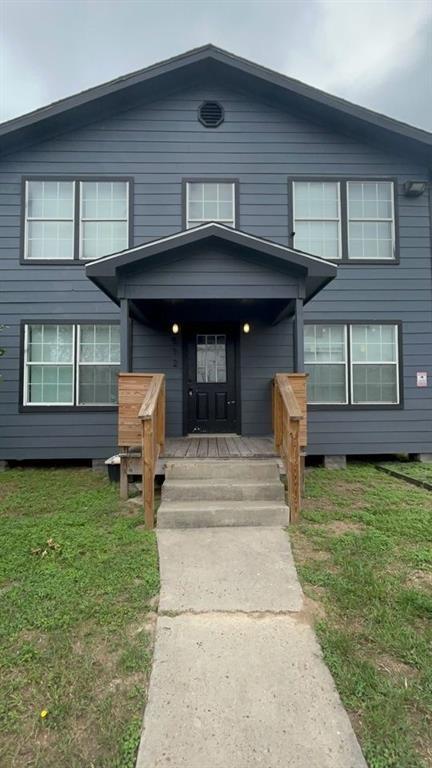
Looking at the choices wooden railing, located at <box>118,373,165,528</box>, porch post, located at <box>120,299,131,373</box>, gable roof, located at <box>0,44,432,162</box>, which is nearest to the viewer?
wooden railing, located at <box>118,373,165,528</box>

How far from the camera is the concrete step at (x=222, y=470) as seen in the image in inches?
184

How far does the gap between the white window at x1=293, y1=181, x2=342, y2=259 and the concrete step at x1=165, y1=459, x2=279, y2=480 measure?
172 inches

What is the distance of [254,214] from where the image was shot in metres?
7.15

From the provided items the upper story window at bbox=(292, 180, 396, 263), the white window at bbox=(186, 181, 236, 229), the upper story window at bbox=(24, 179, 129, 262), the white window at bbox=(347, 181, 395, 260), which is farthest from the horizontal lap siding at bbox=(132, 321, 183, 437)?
the white window at bbox=(347, 181, 395, 260)

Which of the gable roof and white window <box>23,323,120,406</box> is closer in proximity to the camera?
the gable roof

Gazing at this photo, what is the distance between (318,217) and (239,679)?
7.09m

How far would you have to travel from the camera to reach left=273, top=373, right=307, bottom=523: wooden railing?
4.16m

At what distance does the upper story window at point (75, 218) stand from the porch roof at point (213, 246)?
7.53 ft

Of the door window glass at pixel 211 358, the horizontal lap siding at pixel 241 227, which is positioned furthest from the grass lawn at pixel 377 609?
the door window glass at pixel 211 358

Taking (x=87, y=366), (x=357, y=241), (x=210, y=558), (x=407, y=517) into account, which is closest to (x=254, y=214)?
(x=357, y=241)

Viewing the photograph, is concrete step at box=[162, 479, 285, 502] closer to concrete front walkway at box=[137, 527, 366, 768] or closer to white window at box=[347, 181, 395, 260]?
concrete front walkway at box=[137, 527, 366, 768]

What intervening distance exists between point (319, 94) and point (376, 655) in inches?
312

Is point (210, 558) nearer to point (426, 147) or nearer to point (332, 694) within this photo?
point (332, 694)

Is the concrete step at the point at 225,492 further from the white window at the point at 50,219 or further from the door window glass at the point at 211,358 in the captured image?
the white window at the point at 50,219
